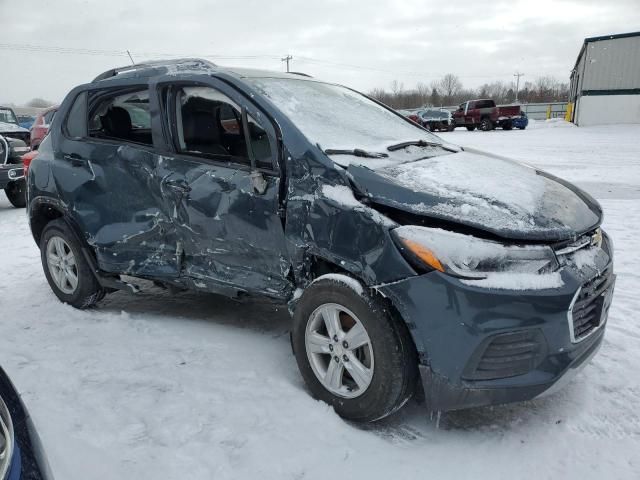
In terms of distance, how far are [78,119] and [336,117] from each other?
2141mm

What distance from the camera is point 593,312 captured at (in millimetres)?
2479

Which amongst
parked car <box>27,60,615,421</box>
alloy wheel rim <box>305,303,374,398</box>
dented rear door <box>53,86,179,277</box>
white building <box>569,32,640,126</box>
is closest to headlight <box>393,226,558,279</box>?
parked car <box>27,60,615,421</box>

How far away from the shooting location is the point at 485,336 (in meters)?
2.22

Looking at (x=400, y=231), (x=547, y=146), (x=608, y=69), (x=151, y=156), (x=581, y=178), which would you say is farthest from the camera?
(x=608, y=69)

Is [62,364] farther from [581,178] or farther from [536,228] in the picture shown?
[581,178]

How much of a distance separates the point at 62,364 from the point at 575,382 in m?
3.02

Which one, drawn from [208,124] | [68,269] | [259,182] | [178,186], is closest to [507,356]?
[259,182]

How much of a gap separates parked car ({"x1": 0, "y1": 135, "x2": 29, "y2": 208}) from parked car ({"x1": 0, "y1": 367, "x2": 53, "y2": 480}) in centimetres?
837

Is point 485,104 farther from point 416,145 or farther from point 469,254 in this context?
point 469,254

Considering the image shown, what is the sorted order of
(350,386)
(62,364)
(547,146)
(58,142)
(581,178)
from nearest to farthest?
(350,386), (62,364), (58,142), (581,178), (547,146)

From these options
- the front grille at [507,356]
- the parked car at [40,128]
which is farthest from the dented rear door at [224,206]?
the parked car at [40,128]

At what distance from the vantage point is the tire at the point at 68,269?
4117 mm

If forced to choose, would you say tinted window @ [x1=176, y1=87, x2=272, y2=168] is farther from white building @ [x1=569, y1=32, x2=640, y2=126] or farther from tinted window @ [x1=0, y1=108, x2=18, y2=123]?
white building @ [x1=569, y1=32, x2=640, y2=126]

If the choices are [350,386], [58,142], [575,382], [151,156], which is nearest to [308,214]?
[350,386]
